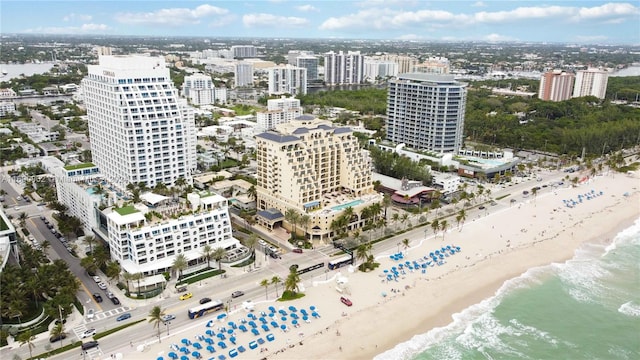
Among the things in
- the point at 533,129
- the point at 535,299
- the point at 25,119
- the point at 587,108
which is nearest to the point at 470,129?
the point at 533,129

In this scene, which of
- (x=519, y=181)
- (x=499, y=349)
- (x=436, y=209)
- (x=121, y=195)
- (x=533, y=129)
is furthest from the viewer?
(x=533, y=129)

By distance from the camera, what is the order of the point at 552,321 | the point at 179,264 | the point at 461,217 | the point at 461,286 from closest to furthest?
1. the point at 552,321
2. the point at 179,264
3. the point at 461,286
4. the point at 461,217

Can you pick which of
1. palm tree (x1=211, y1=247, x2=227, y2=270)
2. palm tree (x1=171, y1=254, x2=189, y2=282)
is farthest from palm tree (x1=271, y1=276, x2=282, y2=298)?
palm tree (x1=171, y1=254, x2=189, y2=282)

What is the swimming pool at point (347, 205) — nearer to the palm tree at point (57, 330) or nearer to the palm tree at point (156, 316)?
the palm tree at point (156, 316)

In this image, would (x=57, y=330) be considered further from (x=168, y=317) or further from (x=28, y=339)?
(x=168, y=317)

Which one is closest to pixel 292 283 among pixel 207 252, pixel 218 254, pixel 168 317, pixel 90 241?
pixel 218 254

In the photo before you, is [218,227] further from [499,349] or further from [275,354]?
[499,349]

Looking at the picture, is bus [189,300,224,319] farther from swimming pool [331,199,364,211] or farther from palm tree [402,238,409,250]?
palm tree [402,238,409,250]
